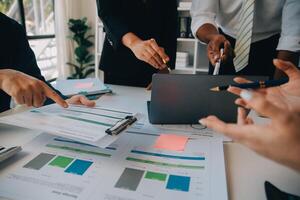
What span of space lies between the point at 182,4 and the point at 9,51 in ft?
6.98

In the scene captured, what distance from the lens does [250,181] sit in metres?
0.51

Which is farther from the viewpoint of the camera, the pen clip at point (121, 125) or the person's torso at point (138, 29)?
the person's torso at point (138, 29)

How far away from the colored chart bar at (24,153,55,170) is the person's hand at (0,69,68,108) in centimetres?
21

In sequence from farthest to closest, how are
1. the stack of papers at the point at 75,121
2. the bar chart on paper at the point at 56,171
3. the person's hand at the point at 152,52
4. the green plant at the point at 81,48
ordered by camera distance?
1. the green plant at the point at 81,48
2. the person's hand at the point at 152,52
3. the stack of papers at the point at 75,121
4. the bar chart on paper at the point at 56,171

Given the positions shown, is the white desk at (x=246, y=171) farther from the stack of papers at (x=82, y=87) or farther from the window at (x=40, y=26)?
the window at (x=40, y=26)

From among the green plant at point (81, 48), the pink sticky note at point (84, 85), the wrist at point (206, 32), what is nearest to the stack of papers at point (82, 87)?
the pink sticky note at point (84, 85)

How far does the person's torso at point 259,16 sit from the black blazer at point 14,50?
2.94 ft

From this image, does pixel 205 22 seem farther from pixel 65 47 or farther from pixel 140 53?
pixel 65 47

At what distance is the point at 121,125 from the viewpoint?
639 millimetres

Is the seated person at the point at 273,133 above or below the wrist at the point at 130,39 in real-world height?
below

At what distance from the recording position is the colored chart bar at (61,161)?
1.80 ft

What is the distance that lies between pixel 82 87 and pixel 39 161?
621mm

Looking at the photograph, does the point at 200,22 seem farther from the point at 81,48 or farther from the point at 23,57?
the point at 81,48

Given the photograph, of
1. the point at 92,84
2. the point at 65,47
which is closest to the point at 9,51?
the point at 92,84
